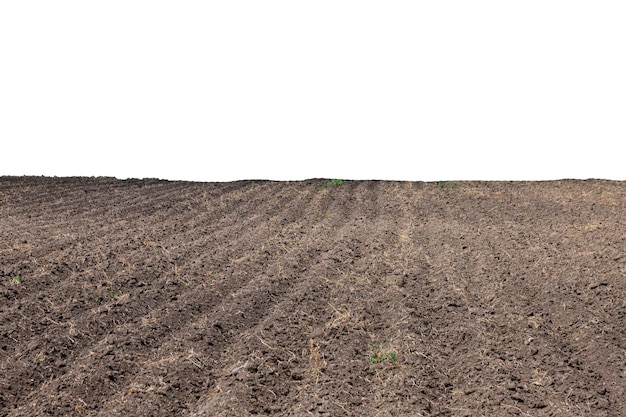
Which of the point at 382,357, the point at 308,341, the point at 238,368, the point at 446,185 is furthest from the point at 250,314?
the point at 446,185

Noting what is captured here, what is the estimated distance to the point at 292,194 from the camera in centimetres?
1373

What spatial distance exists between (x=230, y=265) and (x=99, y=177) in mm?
12886

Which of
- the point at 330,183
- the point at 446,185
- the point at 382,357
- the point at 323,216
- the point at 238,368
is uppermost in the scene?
the point at 446,185

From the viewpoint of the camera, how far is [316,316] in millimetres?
5309

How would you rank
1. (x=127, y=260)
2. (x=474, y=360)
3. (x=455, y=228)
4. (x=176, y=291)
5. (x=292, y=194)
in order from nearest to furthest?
(x=474, y=360) → (x=176, y=291) → (x=127, y=260) → (x=455, y=228) → (x=292, y=194)

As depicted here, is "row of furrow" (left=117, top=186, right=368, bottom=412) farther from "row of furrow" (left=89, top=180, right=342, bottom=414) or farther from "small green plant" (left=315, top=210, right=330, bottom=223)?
"small green plant" (left=315, top=210, right=330, bottom=223)

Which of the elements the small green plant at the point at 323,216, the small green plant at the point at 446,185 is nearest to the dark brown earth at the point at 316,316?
the small green plant at the point at 323,216

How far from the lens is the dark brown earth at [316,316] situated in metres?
4.02

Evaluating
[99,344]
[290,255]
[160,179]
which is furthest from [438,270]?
[160,179]

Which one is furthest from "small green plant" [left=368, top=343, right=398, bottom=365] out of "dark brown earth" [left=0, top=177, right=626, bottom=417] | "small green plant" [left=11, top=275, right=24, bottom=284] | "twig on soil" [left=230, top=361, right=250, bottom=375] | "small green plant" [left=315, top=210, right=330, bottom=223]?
"small green plant" [left=315, top=210, right=330, bottom=223]

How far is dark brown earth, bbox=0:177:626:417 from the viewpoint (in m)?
4.02

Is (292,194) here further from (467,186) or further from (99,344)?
(99,344)

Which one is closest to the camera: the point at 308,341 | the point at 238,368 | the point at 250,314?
the point at 238,368

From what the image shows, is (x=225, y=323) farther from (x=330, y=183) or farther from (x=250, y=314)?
(x=330, y=183)
